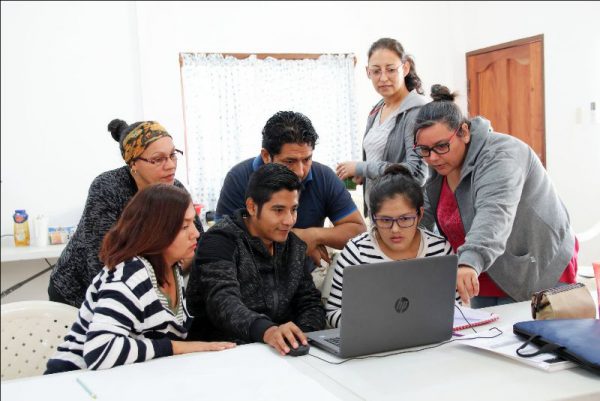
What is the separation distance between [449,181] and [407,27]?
3.87 metres

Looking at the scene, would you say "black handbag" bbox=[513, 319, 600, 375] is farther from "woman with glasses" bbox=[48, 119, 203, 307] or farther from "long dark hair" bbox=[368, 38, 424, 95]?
"long dark hair" bbox=[368, 38, 424, 95]

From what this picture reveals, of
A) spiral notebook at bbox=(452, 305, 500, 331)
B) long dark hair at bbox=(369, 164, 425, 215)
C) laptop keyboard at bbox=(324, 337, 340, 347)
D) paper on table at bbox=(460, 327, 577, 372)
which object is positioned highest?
long dark hair at bbox=(369, 164, 425, 215)

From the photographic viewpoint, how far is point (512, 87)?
16.5 ft

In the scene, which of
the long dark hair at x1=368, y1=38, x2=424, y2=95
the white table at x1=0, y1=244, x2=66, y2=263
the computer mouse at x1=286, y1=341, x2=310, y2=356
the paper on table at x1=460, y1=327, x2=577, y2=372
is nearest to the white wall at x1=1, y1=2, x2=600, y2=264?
the white table at x1=0, y1=244, x2=66, y2=263

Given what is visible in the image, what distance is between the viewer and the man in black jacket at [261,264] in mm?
1840

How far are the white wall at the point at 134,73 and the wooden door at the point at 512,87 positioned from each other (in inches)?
3.5

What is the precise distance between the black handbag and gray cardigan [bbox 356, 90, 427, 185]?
0.93m

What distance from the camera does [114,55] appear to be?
4617 mm

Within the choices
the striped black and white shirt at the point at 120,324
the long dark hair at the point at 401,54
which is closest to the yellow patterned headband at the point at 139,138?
the striped black and white shirt at the point at 120,324

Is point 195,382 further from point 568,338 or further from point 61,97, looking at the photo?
point 61,97

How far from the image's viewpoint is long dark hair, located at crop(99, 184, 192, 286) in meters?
1.54

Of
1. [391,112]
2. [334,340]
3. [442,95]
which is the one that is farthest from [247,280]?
[391,112]

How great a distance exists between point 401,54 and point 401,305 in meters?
1.40

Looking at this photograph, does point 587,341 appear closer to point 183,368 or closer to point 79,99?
point 183,368
